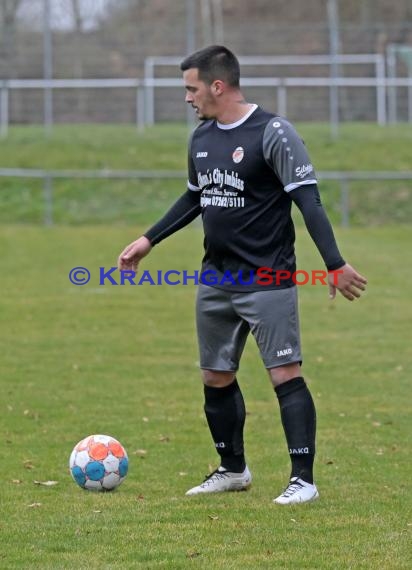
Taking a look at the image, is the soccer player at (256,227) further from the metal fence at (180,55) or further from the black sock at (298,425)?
the metal fence at (180,55)

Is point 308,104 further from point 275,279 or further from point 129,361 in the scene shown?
point 275,279

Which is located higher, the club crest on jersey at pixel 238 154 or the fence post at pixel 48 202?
the fence post at pixel 48 202

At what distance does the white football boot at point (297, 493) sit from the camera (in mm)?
5590

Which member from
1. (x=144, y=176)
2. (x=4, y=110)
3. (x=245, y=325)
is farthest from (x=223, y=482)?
(x=4, y=110)

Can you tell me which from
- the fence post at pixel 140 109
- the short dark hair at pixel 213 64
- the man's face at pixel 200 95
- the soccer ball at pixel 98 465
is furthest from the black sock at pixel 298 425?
the fence post at pixel 140 109

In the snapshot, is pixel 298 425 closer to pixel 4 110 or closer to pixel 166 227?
pixel 166 227

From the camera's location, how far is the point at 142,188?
25.4 metres

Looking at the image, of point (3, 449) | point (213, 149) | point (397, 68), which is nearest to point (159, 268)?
point (3, 449)

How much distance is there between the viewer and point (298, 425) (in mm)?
5691

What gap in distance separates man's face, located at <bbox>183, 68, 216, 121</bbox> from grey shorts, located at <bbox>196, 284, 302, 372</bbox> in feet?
2.84

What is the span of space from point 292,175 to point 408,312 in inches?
347

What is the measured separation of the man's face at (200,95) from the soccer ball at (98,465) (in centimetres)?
175

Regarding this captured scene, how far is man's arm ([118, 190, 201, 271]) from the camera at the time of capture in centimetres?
607

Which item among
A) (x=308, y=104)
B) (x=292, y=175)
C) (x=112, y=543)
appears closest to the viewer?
(x=112, y=543)
